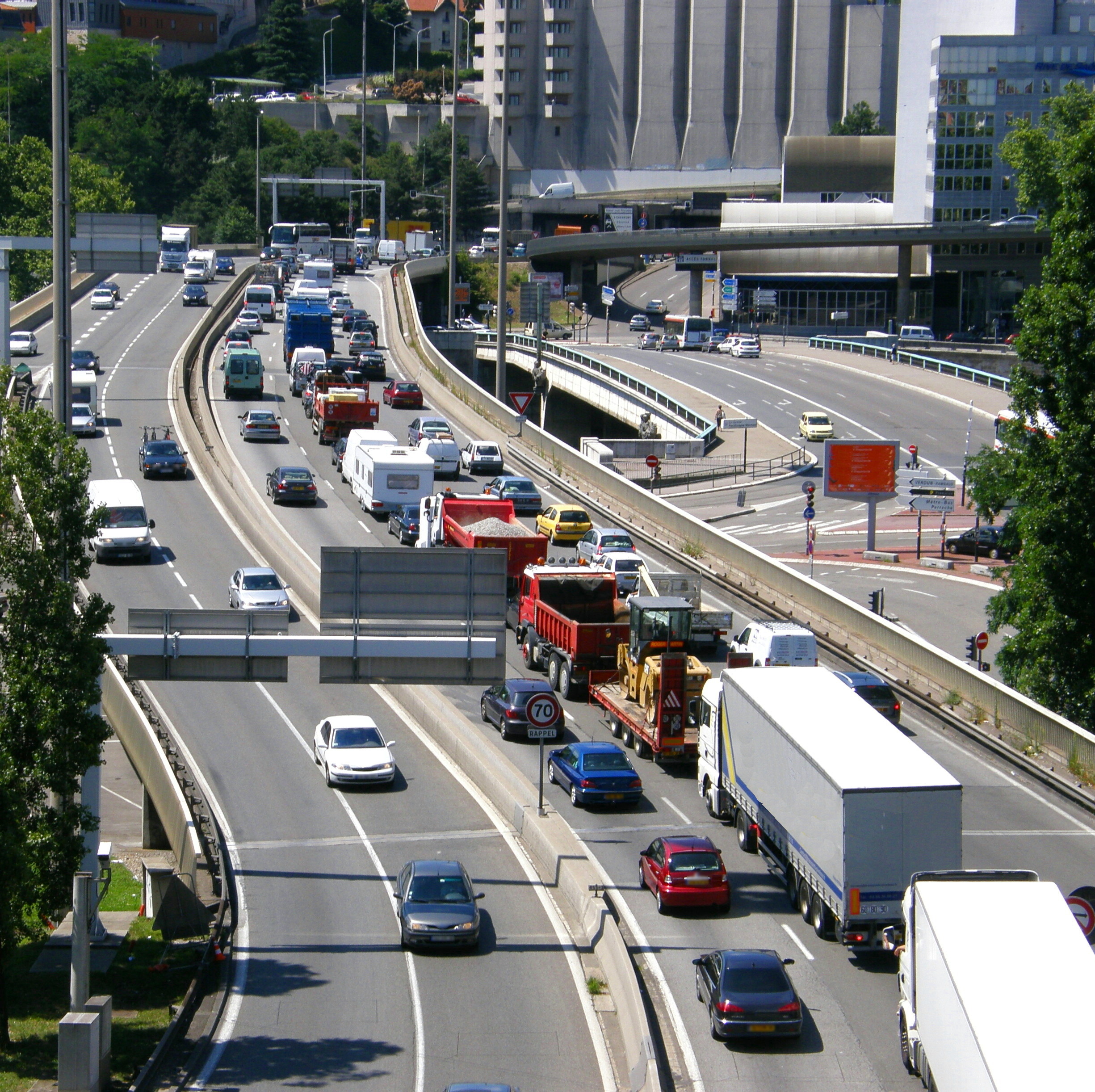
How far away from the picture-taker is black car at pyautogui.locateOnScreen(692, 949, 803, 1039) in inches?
809

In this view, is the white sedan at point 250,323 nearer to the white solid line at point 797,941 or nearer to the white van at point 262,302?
the white van at point 262,302

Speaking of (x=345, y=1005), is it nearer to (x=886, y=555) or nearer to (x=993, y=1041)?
(x=993, y=1041)

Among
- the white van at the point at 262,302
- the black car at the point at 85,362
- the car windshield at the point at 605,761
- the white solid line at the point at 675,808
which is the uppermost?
the white van at the point at 262,302

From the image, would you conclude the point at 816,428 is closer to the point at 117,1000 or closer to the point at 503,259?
the point at 503,259

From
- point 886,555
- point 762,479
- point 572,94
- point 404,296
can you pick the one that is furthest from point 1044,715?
point 572,94

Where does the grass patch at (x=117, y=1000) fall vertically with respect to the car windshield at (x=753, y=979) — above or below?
below

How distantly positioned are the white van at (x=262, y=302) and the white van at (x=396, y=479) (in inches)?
1843

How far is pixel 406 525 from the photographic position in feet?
157

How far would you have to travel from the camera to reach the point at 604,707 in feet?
117

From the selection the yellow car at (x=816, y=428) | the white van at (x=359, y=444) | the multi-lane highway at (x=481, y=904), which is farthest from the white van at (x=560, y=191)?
the multi-lane highway at (x=481, y=904)

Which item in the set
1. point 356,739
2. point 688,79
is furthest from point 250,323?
point 688,79

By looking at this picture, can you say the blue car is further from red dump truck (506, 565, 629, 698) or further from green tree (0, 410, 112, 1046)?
green tree (0, 410, 112, 1046)

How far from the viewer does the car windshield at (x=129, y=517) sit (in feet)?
153

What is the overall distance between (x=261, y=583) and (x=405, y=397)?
102 ft
